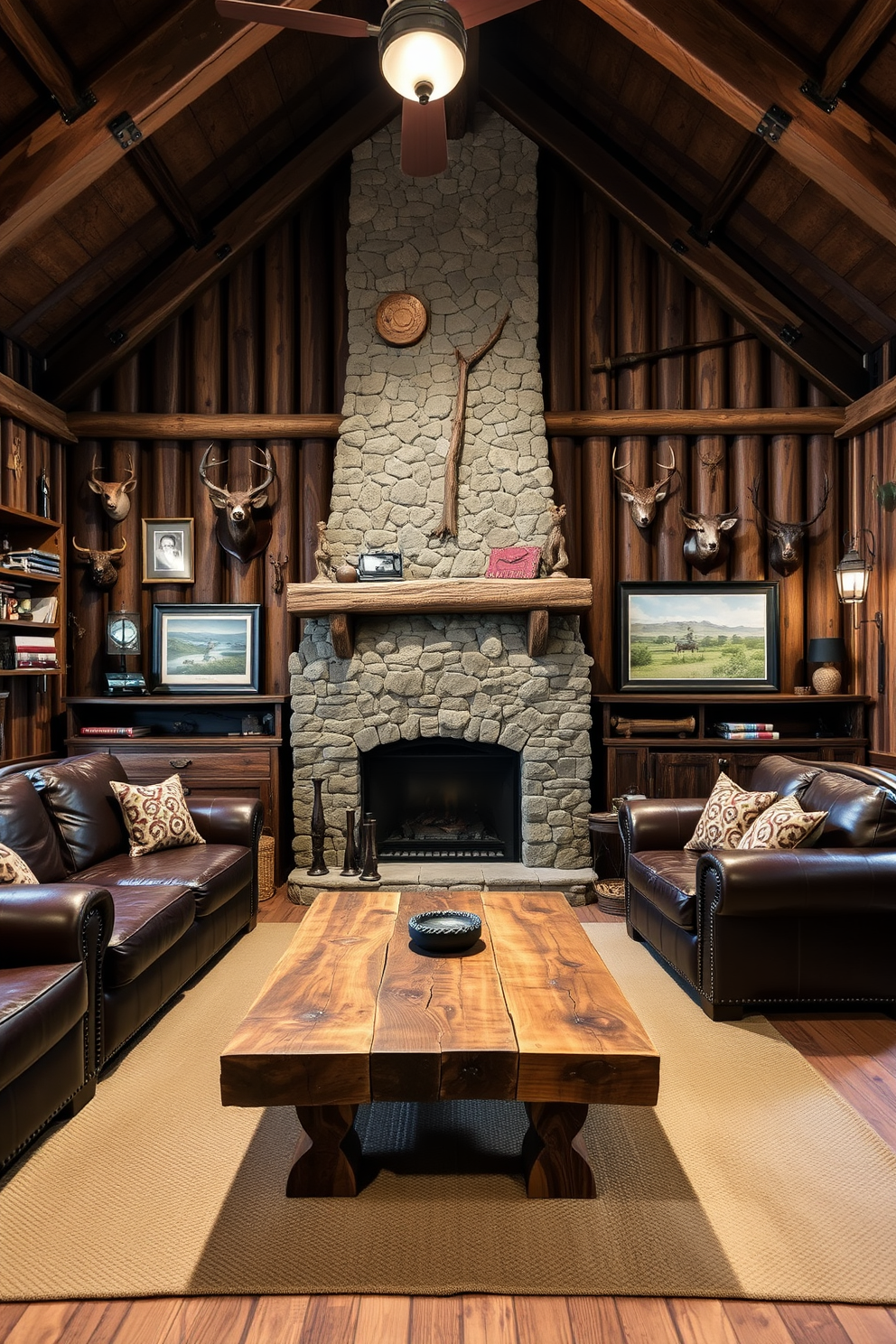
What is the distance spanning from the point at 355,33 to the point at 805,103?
2477 millimetres

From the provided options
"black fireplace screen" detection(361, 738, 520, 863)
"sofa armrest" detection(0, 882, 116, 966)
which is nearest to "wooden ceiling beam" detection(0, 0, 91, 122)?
"sofa armrest" detection(0, 882, 116, 966)

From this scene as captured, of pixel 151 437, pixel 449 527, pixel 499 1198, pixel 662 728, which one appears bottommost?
pixel 499 1198

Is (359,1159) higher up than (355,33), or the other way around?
(355,33)

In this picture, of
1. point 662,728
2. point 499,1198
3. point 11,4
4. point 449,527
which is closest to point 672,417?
point 449,527

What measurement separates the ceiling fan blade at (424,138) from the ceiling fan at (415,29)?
0.25m

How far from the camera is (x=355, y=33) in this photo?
283 centimetres

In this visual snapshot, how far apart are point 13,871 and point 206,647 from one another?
306 centimetres

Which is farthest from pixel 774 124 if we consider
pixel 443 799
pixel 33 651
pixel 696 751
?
pixel 33 651

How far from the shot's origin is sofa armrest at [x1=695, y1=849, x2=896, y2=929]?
328cm

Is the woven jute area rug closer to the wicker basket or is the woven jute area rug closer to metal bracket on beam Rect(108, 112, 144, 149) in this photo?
the wicker basket

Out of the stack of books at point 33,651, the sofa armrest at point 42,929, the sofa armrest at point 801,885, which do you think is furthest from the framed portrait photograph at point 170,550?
the sofa armrest at point 801,885

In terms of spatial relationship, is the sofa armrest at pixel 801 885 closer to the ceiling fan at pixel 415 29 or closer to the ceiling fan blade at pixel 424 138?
the ceiling fan at pixel 415 29

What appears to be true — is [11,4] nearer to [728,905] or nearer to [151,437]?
[151,437]

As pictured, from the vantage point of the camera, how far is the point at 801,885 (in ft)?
10.8
